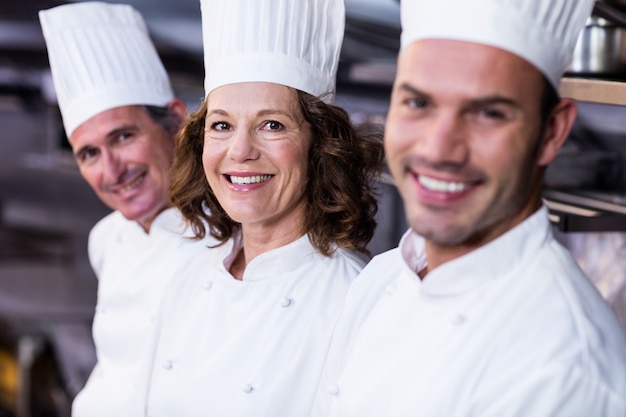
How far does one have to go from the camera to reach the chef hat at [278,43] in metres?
1.46

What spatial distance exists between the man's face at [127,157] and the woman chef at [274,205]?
0.43m

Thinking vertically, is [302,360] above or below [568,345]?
below

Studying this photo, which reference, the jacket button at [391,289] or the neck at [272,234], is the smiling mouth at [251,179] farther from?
the jacket button at [391,289]

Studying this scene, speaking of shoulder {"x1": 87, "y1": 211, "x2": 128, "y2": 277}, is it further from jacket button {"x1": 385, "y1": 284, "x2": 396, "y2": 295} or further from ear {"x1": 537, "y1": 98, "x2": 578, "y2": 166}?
ear {"x1": 537, "y1": 98, "x2": 578, "y2": 166}

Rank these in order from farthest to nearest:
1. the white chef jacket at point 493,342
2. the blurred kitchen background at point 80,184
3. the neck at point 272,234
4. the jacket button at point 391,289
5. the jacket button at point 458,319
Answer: the blurred kitchen background at point 80,184, the neck at point 272,234, the jacket button at point 391,289, the jacket button at point 458,319, the white chef jacket at point 493,342

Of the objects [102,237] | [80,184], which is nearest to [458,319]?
[102,237]

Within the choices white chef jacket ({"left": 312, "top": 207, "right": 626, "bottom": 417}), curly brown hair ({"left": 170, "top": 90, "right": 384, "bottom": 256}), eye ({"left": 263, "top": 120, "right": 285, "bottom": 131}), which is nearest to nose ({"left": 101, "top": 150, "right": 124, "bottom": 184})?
curly brown hair ({"left": 170, "top": 90, "right": 384, "bottom": 256})

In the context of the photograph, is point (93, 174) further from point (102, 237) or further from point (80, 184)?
point (80, 184)

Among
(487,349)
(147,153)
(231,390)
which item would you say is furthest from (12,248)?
(487,349)

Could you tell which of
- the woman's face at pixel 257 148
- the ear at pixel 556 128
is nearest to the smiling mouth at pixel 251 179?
the woman's face at pixel 257 148

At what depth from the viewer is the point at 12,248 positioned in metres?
4.98

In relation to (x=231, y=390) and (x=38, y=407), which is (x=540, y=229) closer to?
(x=231, y=390)

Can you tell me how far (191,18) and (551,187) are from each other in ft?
7.23

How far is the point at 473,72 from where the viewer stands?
97 cm
